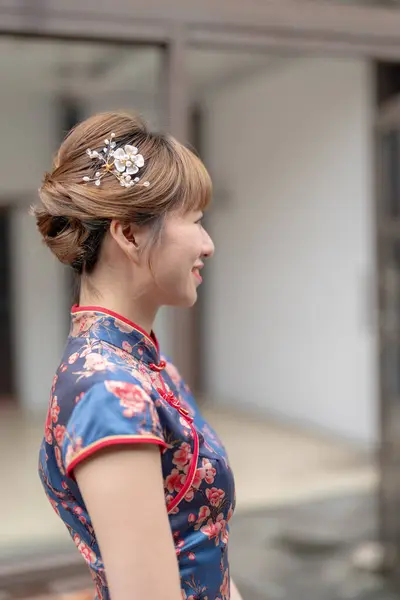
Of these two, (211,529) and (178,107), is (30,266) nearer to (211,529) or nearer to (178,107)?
(178,107)

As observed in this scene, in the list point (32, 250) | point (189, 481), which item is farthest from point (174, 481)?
point (32, 250)

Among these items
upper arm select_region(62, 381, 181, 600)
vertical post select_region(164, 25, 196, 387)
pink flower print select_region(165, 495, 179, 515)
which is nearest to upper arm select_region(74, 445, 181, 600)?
upper arm select_region(62, 381, 181, 600)

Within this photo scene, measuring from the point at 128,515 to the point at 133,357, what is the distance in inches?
8.5

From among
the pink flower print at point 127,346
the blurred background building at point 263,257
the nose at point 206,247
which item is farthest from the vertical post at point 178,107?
the pink flower print at point 127,346

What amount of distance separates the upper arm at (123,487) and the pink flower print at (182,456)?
87 mm

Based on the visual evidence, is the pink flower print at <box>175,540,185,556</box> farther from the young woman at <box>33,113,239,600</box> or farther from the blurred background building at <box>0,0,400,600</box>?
the blurred background building at <box>0,0,400,600</box>

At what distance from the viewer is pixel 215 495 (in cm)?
94

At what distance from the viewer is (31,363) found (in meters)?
6.62

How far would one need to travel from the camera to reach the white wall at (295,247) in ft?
16.3

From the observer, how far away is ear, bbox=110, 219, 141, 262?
2.99 feet

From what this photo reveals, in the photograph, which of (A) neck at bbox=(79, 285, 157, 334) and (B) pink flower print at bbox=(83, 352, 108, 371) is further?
(A) neck at bbox=(79, 285, 157, 334)

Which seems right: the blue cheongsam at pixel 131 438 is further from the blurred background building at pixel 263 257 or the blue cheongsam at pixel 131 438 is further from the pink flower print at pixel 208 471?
the blurred background building at pixel 263 257

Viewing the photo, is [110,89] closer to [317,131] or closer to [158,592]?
[317,131]

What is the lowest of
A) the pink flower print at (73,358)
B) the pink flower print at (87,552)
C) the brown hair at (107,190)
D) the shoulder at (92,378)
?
the pink flower print at (87,552)
